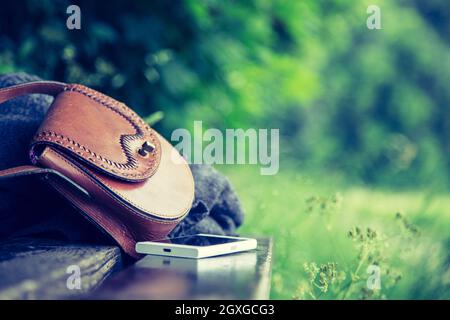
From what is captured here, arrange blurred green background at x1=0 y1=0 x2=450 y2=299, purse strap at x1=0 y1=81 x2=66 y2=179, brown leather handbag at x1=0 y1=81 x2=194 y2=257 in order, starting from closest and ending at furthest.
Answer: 1. brown leather handbag at x1=0 y1=81 x2=194 y2=257
2. purse strap at x1=0 y1=81 x2=66 y2=179
3. blurred green background at x1=0 y1=0 x2=450 y2=299

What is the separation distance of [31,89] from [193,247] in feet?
2.47

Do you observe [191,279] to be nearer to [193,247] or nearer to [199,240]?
[193,247]

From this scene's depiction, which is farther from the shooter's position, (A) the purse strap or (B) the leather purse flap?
(A) the purse strap

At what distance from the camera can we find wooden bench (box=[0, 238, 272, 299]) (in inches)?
50.2

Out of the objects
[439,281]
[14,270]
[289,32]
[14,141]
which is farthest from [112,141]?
[289,32]

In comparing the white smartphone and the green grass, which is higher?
the white smartphone

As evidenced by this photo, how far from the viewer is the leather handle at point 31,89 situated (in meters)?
1.98

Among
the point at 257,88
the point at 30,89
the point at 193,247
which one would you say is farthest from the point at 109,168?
the point at 257,88

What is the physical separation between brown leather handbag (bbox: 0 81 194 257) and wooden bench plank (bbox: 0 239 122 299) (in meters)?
0.10

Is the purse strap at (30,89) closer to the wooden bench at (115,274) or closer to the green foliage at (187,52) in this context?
the wooden bench at (115,274)

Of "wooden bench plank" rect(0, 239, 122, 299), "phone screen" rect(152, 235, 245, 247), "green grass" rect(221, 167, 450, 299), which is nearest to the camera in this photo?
"wooden bench plank" rect(0, 239, 122, 299)

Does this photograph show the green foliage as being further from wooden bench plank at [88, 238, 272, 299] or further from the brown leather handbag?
wooden bench plank at [88, 238, 272, 299]

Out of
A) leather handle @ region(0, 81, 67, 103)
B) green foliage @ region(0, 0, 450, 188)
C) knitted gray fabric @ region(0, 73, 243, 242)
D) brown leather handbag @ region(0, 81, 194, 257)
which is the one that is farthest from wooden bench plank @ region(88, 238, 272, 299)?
green foliage @ region(0, 0, 450, 188)

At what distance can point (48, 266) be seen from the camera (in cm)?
141
